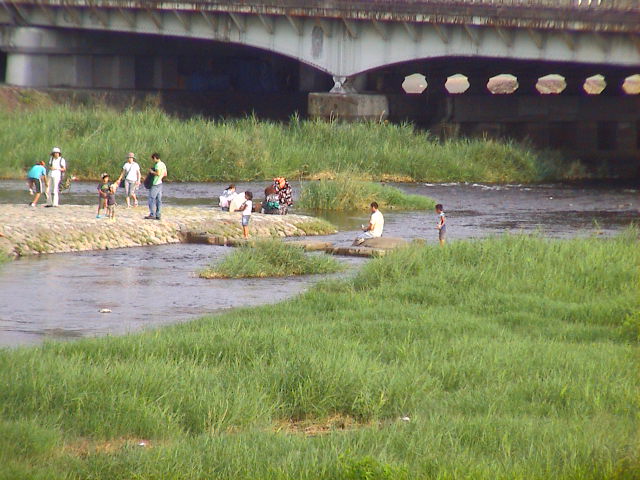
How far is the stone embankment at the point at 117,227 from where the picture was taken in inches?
1030

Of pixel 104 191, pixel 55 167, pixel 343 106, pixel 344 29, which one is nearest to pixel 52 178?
pixel 55 167

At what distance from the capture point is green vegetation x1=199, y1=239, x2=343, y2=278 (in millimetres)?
22969

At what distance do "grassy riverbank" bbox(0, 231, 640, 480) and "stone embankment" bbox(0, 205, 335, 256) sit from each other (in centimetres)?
956

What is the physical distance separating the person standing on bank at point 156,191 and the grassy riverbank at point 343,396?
→ 38.2 ft

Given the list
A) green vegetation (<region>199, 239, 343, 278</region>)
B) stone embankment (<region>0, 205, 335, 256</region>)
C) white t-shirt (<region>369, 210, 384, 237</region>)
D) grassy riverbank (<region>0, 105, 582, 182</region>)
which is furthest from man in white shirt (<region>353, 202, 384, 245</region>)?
grassy riverbank (<region>0, 105, 582, 182</region>)

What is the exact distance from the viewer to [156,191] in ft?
95.0

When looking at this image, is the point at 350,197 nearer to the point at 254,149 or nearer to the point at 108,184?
the point at 254,149

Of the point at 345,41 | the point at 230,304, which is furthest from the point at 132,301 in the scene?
the point at 345,41

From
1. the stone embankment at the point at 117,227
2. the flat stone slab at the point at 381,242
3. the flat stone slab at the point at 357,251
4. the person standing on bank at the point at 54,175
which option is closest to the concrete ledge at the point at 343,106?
the stone embankment at the point at 117,227

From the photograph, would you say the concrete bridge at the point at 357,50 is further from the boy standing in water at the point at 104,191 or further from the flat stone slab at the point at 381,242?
the boy standing in water at the point at 104,191

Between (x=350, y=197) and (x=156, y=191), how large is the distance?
9603 millimetres

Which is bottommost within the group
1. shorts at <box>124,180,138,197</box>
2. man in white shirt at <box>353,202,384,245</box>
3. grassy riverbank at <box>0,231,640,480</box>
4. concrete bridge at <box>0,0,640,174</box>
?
grassy riverbank at <box>0,231,640,480</box>

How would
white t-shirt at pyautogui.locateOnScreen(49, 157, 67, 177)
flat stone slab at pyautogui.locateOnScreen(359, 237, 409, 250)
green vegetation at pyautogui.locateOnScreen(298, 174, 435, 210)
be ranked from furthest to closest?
green vegetation at pyautogui.locateOnScreen(298, 174, 435, 210) < white t-shirt at pyautogui.locateOnScreen(49, 157, 67, 177) < flat stone slab at pyautogui.locateOnScreen(359, 237, 409, 250)

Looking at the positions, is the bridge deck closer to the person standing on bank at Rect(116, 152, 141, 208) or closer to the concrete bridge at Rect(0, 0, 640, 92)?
the concrete bridge at Rect(0, 0, 640, 92)
